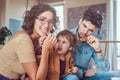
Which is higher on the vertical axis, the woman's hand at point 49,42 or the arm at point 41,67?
the woman's hand at point 49,42

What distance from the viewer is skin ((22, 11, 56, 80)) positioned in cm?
96

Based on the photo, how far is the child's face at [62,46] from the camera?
104 cm

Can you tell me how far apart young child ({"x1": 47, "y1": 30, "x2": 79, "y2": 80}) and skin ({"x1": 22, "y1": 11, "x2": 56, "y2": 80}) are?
54 millimetres

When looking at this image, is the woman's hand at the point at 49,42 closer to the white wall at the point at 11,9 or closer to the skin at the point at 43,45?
the skin at the point at 43,45

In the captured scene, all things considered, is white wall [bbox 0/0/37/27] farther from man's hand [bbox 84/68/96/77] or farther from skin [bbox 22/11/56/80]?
man's hand [bbox 84/68/96/77]

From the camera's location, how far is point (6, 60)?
3.38 ft

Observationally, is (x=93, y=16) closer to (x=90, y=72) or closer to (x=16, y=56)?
(x=90, y=72)

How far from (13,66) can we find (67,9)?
0.44 m

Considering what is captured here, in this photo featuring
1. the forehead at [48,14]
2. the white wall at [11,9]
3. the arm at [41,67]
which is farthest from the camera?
the white wall at [11,9]

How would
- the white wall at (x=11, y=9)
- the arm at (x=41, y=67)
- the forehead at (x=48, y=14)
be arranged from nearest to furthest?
the arm at (x=41, y=67)
the forehead at (x=48, y=14)
the white wall at (x=11, y=9)

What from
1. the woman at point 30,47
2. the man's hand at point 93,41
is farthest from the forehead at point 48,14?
the man's hand at point 93,41

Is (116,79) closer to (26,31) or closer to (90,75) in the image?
(90,75)

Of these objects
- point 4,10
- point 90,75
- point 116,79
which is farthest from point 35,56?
point 4,10

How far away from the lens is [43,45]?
3.25ft
